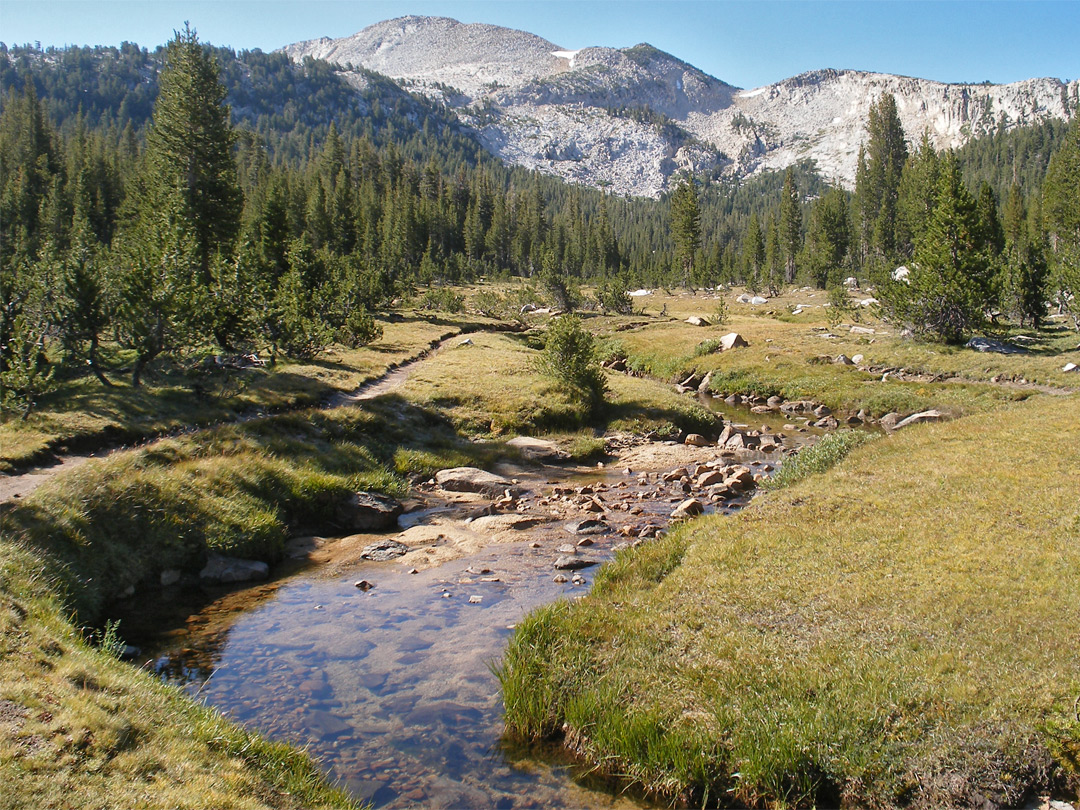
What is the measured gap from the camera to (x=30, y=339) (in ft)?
82.5

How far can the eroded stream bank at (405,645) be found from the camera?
825 cm

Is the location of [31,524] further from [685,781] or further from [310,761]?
[685,781]

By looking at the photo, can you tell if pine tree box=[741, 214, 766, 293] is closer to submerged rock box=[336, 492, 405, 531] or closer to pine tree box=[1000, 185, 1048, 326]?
pine tree box=[1000, 185, 1048, 326]

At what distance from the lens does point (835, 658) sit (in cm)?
915

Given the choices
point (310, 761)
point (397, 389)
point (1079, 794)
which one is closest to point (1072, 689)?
point (1079, 794)

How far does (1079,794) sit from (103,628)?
1480 cm

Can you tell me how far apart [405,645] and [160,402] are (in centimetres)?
2202

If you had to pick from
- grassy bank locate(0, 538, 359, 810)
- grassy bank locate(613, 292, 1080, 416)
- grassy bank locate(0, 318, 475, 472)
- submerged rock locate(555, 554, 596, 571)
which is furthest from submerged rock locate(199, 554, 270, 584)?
grassy bank locate(613, 292, 1080, 416)

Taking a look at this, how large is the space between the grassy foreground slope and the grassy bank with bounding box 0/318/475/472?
1873 centimetres

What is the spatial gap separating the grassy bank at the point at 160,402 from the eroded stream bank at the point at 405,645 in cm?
1097

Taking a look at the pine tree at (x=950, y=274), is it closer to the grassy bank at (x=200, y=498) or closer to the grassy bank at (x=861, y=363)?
the grassy bank at (x=861, y=363)

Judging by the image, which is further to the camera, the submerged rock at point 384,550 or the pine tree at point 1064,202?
the pine tree at point 1064,202

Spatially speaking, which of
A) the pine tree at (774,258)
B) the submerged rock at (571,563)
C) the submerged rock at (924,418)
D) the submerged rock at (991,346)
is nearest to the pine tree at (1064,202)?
the submerged rock at (991,346)

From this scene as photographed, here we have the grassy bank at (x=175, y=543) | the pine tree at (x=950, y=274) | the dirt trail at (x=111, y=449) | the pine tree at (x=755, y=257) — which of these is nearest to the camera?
the grassy bank at (x=175, y=543)
